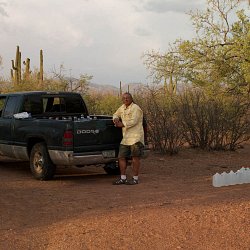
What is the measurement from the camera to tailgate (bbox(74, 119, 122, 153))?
9.12 meters

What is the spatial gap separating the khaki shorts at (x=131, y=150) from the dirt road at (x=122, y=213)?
1.97ft

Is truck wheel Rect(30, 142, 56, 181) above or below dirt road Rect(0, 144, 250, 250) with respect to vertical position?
above

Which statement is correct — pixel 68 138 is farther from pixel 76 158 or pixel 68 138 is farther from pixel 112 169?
pixel 112 169

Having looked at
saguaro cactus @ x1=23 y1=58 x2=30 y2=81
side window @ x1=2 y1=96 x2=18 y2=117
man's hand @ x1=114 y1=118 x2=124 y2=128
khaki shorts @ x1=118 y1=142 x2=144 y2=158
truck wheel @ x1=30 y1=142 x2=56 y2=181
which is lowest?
truck wheel @ x1=30 y1=142 x2=56 y2=181

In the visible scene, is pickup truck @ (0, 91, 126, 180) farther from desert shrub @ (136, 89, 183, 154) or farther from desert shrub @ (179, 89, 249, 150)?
desert shrub @ (179, 89, 249, 150)

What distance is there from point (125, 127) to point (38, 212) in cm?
300

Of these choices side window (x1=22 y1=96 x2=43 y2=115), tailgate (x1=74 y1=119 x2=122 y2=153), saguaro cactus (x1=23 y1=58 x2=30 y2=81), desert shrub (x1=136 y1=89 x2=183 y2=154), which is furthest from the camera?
saguaro cactus (x1=23 y1=58 x2=30 y2=81)

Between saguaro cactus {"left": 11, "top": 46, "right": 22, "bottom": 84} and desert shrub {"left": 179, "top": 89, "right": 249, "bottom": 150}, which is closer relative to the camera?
desert shrub {"left": 179, "top": 89, "right": 249, "bottom": 150}

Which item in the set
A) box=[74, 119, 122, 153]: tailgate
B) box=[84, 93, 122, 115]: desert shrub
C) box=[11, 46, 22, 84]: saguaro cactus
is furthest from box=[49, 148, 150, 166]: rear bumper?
box=[11, 46, 22, 84]: saguaro cactus

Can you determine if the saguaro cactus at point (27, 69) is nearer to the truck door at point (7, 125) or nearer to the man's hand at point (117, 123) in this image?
the truck door at point (7, 125)

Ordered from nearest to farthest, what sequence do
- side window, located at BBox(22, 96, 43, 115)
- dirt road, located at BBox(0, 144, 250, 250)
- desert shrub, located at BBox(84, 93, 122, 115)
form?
dirt road, located at BBox(0, 144, 250, 250) → side window, located at BBox(22, 96, 43, 115) → desert shrub, located at BBox(84, 93, 122, 115)

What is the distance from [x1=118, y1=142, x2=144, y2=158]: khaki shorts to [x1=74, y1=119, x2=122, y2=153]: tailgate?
351mm

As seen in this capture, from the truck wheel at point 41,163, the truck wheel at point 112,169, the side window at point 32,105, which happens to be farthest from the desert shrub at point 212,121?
the truck wheel at point 41,163

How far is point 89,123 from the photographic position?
9.27 m
